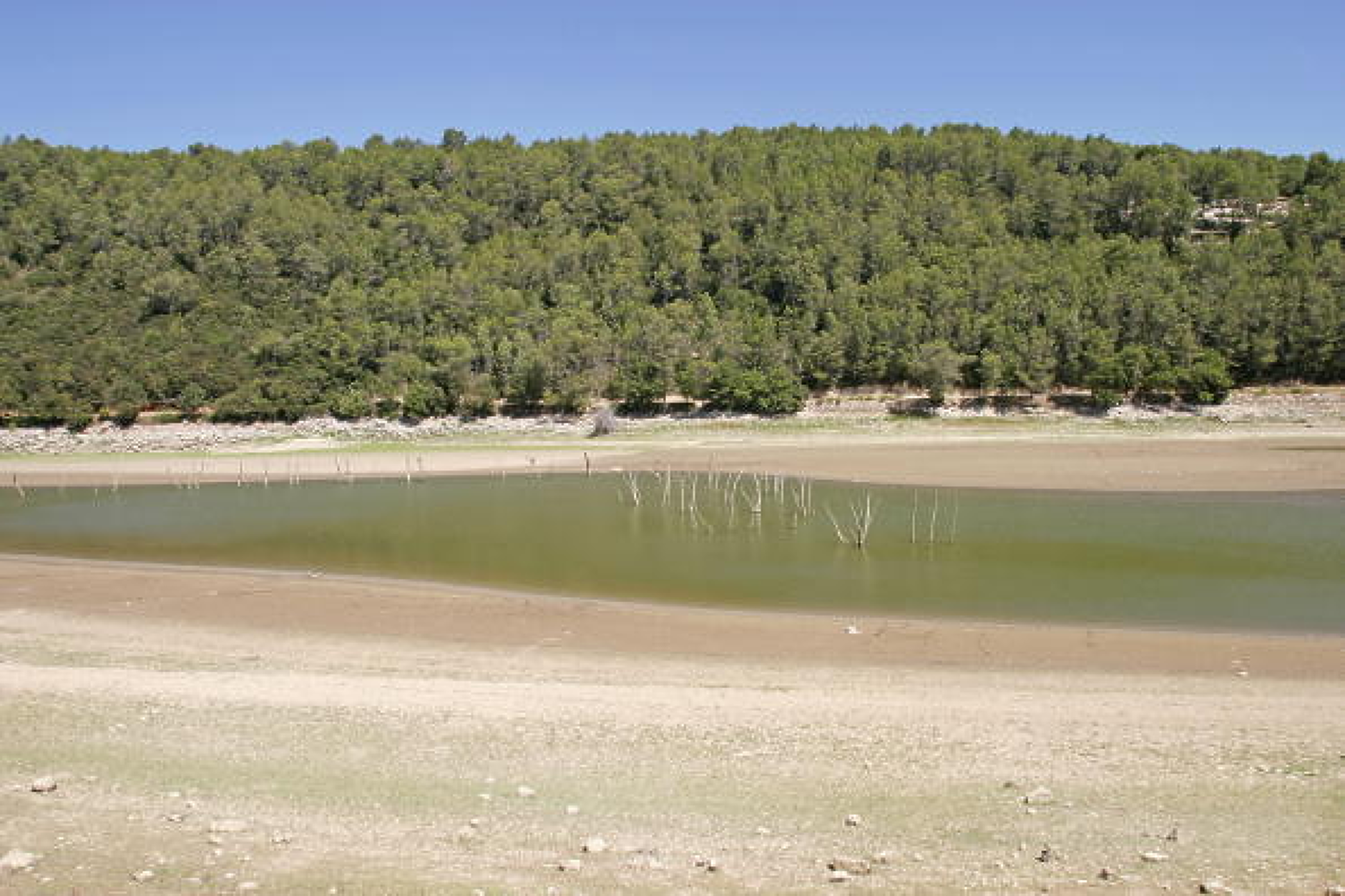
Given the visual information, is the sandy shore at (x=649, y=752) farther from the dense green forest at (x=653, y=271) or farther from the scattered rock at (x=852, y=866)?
the dense green forest at (x=653, y=271)

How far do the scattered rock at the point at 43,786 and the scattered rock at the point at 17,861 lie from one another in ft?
6.42


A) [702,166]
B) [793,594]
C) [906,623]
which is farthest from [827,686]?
[702,166]

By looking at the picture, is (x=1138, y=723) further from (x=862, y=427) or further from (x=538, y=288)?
(x=538, y=288)

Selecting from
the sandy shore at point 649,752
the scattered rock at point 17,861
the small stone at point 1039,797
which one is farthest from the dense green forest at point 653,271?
the scattered rock at point 17,861

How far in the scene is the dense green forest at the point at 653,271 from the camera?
79312mm

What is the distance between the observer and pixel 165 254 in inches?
4272

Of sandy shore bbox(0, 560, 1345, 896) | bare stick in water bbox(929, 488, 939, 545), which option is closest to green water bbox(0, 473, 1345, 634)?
bare stick in water bbox(929, 488, 939, 545)

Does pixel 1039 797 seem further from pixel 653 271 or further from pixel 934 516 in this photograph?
pixel 653 271

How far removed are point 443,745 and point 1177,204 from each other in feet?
369

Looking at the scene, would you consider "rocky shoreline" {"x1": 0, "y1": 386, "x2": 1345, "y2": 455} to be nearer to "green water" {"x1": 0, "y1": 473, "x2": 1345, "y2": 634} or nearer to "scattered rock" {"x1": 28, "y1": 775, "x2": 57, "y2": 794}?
"green water" {"x1": 0, "y1": 473, "x2": 1345, "y2": 634}

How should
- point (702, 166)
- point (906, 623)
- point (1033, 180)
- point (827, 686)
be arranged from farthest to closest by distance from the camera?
point (702, 166)
point (1033, 180)
point (906, 623)
point (827, 686)

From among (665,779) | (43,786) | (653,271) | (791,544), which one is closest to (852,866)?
(665,779)

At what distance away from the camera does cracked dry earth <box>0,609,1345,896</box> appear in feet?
30.0

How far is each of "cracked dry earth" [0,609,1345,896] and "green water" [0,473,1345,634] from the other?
25.3 feet
